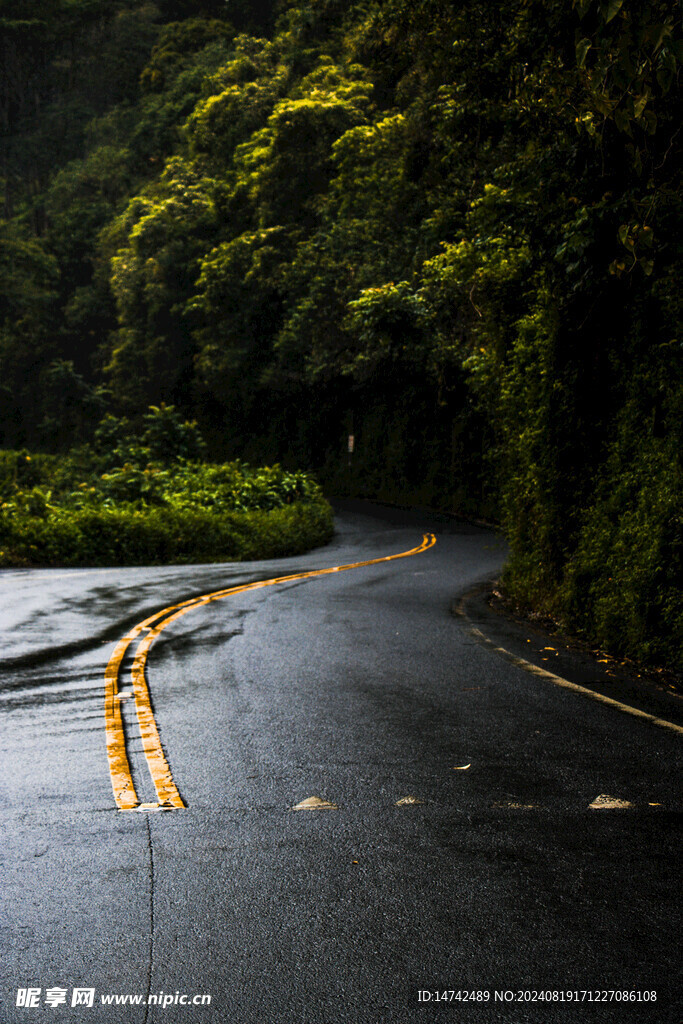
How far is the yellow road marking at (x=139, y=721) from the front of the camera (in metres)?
5.57

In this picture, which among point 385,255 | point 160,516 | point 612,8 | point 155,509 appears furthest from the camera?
point 385,255

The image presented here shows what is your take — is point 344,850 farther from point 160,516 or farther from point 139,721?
point 160,516

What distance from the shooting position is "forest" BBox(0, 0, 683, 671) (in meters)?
10.0

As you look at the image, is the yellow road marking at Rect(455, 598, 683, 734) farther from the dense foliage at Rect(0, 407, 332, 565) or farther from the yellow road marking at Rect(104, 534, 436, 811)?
the dense foliage at Rect(0, 407, 332, 565)

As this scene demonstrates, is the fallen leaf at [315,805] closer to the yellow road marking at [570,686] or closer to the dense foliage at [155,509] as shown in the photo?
the yellow road marking at [570,686]

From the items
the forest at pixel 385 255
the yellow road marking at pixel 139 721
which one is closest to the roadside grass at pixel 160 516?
the forest at pixel 385 255

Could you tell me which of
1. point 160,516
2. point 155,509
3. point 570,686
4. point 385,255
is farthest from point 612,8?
point 385,255

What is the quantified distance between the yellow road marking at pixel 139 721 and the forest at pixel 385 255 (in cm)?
468

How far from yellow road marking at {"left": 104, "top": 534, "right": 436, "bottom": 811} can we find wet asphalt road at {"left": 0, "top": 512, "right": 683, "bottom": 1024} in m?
0.09

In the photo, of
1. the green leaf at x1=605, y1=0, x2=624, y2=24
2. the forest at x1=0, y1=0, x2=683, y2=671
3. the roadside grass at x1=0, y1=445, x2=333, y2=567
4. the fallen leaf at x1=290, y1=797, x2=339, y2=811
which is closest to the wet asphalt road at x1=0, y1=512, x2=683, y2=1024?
the fallen leaf at x1=290, y1=797, x2=339, y2=811

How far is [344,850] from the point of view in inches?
185

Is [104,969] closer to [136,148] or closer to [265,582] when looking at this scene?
[265,582]

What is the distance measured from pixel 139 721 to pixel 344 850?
2954 millimetres

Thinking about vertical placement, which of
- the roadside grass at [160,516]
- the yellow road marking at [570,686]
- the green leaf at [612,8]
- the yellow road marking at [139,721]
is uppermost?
the green leaf at [612,8]
